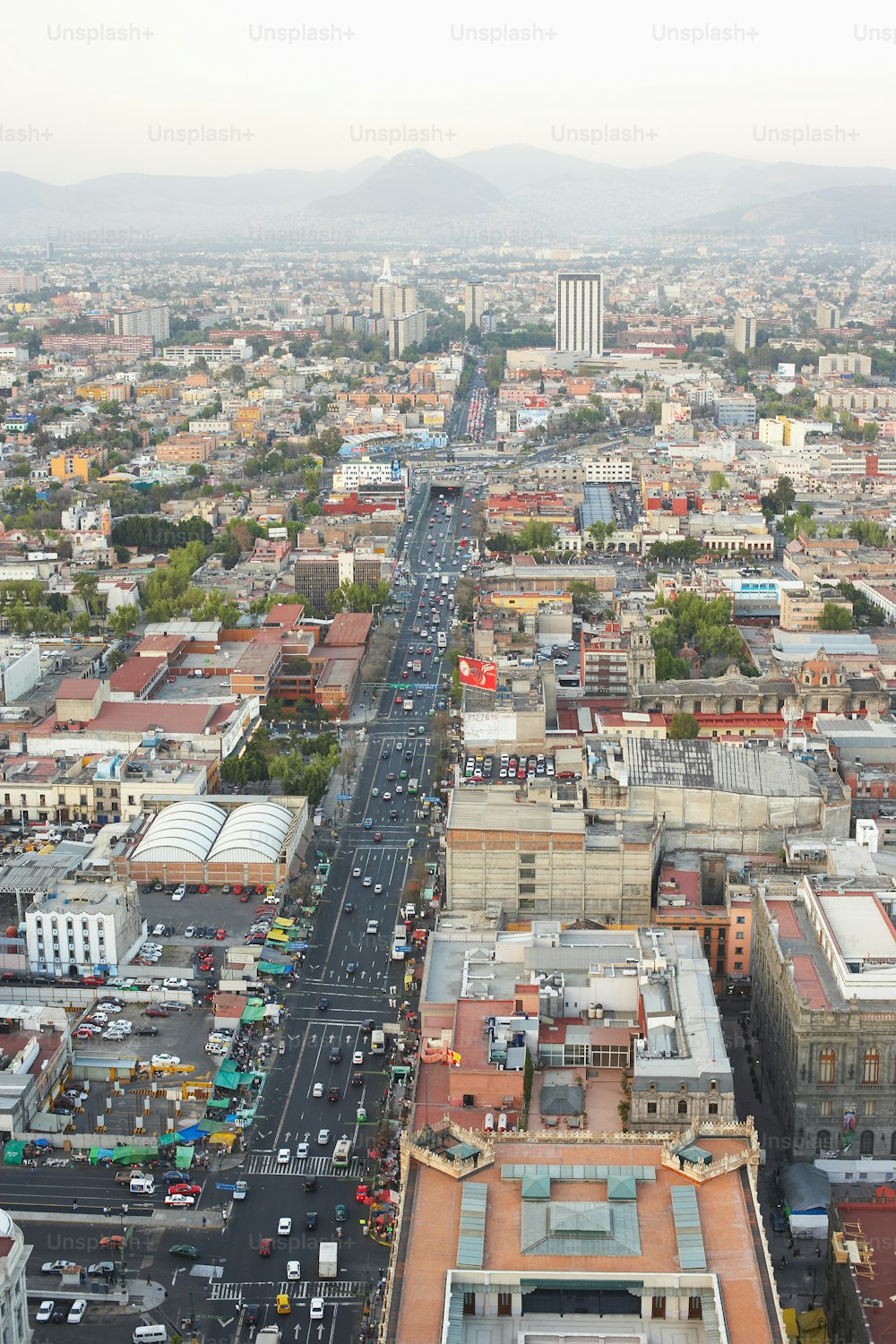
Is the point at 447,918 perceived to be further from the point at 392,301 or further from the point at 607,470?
the point at 392,301

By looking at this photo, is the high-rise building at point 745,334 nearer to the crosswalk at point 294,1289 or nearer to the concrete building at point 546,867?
the concrete building at point 546,867

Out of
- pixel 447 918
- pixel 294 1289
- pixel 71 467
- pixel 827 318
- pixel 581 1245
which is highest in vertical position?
pixel 581 1245

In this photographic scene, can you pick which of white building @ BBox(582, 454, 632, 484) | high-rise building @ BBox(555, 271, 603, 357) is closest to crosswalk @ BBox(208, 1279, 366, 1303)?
white building @ BBox(582, 454, 632, 484)

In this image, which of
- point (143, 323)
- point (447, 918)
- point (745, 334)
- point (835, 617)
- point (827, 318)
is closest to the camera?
point (447, 918)

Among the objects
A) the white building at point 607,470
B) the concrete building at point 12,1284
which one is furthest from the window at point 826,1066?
the white building at point 607,470

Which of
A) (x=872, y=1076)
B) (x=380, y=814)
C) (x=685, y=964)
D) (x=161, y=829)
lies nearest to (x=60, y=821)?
(x=161, y=829)

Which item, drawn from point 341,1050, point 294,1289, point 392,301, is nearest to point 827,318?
point 392,301

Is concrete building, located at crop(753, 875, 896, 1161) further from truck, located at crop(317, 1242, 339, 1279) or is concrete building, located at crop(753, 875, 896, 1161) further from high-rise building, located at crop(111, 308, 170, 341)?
high-rise building, located at crop(111, 308, 170, 341)
